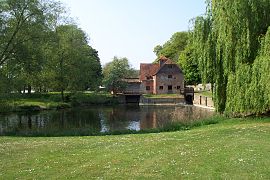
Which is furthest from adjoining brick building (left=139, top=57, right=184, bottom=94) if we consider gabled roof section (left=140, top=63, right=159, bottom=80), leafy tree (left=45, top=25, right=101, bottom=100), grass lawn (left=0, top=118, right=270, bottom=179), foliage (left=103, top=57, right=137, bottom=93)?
grass lawn (left=0, top=118, right=270, bottom=179)

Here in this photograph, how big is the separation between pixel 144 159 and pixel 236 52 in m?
15.9

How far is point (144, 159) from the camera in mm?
12422

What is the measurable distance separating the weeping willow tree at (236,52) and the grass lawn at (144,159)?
6896mm

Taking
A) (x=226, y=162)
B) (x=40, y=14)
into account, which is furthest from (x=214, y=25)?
(x=226, y=162)

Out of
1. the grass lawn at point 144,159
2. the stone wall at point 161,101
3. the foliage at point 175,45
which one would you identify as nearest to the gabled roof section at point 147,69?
the foliage at point 175,45

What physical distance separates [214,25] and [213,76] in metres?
3.77

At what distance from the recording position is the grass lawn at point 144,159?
10.5m

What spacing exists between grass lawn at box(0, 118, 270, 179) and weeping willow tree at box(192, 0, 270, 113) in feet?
22.6

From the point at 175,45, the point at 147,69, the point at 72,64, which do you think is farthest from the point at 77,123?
the point at 175,45

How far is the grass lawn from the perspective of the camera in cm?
1045

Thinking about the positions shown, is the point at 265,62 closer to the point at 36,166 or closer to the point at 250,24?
the point at 250,24

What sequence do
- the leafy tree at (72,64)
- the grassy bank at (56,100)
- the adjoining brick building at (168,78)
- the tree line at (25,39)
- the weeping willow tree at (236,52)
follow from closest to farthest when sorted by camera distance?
the weeping willow tree at (236,52), the tree line at (25,39), the grassy bank at (56,100), the leafy tree at (72,64), the adjoining brick building at (168,78)

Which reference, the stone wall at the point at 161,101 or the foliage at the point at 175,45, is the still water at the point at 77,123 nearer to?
the stone wall at the point at 161,101

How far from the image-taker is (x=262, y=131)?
1886 centimetres
